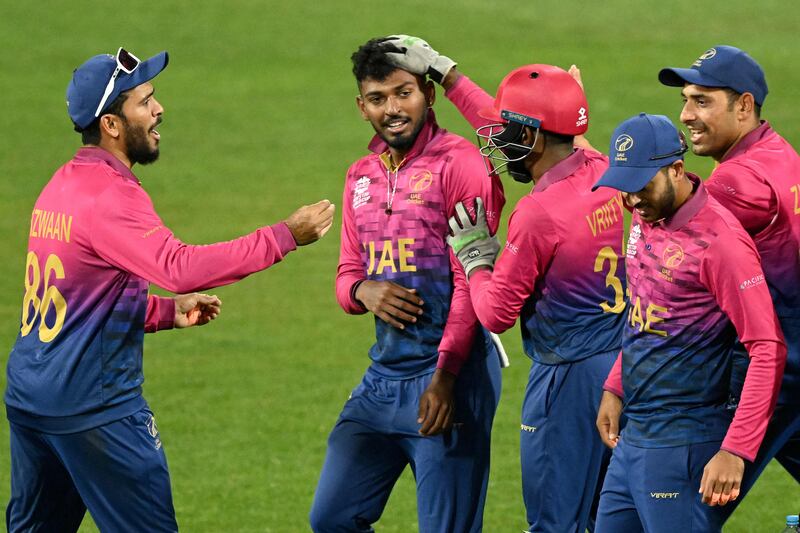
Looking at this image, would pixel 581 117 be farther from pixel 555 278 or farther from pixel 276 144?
pixel 276 144

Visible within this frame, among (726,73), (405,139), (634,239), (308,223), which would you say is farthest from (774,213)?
(308,223)

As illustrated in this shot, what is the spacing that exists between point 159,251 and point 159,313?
1.07 metres

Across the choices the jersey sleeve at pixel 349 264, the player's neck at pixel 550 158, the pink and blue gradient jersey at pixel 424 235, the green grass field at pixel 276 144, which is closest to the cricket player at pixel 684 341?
the player's neck at pixel 550 158

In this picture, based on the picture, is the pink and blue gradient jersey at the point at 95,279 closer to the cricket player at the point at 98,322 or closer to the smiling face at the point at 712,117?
the cricket player at the point at 98,322

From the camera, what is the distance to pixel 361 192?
22.2 ft

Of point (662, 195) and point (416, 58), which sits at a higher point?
point (416, 58)

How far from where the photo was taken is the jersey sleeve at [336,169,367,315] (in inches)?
268

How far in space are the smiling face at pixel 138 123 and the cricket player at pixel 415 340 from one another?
973 millimetres

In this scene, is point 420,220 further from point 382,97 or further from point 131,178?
point 131,178

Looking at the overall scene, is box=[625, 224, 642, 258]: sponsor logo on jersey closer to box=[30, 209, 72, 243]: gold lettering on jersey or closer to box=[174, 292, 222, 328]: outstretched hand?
box=[174, 292, 222, 328]: outstretched hand

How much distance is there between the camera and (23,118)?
20062 millimetres

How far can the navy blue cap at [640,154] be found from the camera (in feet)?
18.4

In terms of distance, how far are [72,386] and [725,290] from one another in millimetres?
2748

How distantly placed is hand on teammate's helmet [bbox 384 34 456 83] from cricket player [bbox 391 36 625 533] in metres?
0.01
